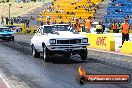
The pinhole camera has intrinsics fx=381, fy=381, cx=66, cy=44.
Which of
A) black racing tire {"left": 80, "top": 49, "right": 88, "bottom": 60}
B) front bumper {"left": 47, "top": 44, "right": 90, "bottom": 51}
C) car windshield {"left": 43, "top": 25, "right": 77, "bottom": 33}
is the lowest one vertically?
black racing tire {"left": 80, "top": 49, "right": 88, "bottom": 60}

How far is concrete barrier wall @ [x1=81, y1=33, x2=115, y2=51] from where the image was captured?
22.2 m

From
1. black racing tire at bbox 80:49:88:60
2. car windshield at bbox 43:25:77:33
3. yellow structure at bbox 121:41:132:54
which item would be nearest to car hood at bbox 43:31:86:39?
car windshield at bbox 43:25:77:33

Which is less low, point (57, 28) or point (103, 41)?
point (57, 28)

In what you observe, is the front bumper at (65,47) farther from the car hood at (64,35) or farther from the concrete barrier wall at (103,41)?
the concrete barrier wall at (103,41)

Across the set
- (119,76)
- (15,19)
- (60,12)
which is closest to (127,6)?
(60,12)

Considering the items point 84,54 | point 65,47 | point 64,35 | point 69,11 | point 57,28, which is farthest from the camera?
point 69,11

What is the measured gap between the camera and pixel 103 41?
2339cm

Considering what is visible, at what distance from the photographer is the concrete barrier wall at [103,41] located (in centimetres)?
2219

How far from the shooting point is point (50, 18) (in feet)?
217

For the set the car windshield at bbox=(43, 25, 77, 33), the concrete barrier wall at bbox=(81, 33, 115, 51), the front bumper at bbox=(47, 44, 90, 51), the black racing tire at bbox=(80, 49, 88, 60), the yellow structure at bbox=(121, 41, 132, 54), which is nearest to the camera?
the front bumper at bbox=(47, 44, 90, 51)

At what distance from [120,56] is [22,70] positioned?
245 inches

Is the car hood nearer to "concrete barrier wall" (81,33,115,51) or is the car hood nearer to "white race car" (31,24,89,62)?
"white race car" (31,24,89,62)

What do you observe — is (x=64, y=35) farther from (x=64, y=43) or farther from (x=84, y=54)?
(x=84, y=54)

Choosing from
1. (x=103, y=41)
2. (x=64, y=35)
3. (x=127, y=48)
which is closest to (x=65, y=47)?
(x=64, y=35)
